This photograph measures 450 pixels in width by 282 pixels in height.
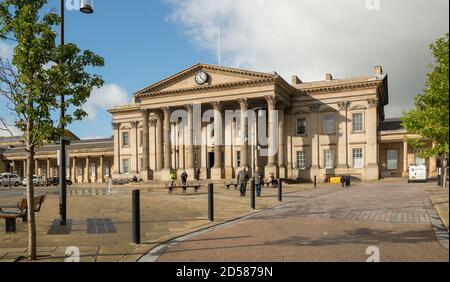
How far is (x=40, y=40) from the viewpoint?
7719 millimetres

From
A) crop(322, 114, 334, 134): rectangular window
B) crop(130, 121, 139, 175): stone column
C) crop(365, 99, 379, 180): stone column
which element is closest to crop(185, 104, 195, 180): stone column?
crop(130, 121, 139, 175): stone column

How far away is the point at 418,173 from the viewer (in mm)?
36688

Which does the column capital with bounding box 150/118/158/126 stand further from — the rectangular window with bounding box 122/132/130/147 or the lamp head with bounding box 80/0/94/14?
the lamp head with bounding box 80/0/94/14

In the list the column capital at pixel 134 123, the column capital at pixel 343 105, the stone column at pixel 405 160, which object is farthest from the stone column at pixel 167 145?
the stone column at pixel 405 160

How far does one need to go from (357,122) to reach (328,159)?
5764 millimetres

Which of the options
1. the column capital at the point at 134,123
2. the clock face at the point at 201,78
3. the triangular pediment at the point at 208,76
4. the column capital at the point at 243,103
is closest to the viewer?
the column capital at the point at 243,103

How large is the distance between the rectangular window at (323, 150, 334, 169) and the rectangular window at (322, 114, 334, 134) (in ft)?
8.30

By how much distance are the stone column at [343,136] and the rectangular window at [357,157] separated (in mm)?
938

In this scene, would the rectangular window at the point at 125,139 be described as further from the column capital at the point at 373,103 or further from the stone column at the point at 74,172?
the column capital at the point at 373,103

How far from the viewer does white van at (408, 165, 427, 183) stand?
120ft

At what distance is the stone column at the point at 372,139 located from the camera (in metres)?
45.9

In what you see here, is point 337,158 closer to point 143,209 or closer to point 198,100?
point 198,100

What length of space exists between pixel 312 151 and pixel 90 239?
43.0 meters
